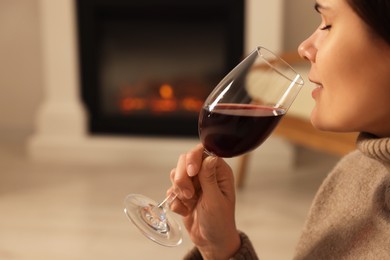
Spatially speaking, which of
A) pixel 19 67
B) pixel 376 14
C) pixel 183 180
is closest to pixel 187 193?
pixel 183 180

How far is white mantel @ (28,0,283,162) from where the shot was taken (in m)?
3.57

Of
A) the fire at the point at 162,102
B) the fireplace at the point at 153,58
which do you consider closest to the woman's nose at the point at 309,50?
the fireplace at the point at 153,58

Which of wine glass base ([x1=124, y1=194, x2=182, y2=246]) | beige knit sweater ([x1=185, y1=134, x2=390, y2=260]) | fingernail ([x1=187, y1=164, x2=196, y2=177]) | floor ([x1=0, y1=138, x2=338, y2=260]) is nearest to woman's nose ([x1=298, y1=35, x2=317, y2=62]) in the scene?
beige knit sweater ([x1=185, y1=134, x2=390, y2=260])

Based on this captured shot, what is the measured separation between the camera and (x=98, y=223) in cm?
258

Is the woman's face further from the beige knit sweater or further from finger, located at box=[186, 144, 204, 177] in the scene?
finger, located at box=[186, 144, 204, 177]

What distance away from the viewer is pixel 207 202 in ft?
3.10

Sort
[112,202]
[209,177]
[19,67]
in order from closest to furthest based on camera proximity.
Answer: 1. [209,177]
2. [112,202]
3. [19,67]

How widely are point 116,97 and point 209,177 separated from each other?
298 centimetres

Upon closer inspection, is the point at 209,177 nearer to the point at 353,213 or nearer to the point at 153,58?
the point at 353,213

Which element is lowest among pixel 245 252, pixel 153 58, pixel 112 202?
pixel 112 202

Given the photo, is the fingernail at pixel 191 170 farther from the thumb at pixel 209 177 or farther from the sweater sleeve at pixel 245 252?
the sweater sleeve at pixel 245 252

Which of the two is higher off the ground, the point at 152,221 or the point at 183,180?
the point at 183,180

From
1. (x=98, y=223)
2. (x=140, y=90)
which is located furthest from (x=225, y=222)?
(x=140, y=90)

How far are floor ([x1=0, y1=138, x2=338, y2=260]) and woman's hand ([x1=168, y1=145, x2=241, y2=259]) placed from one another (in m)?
1.27
